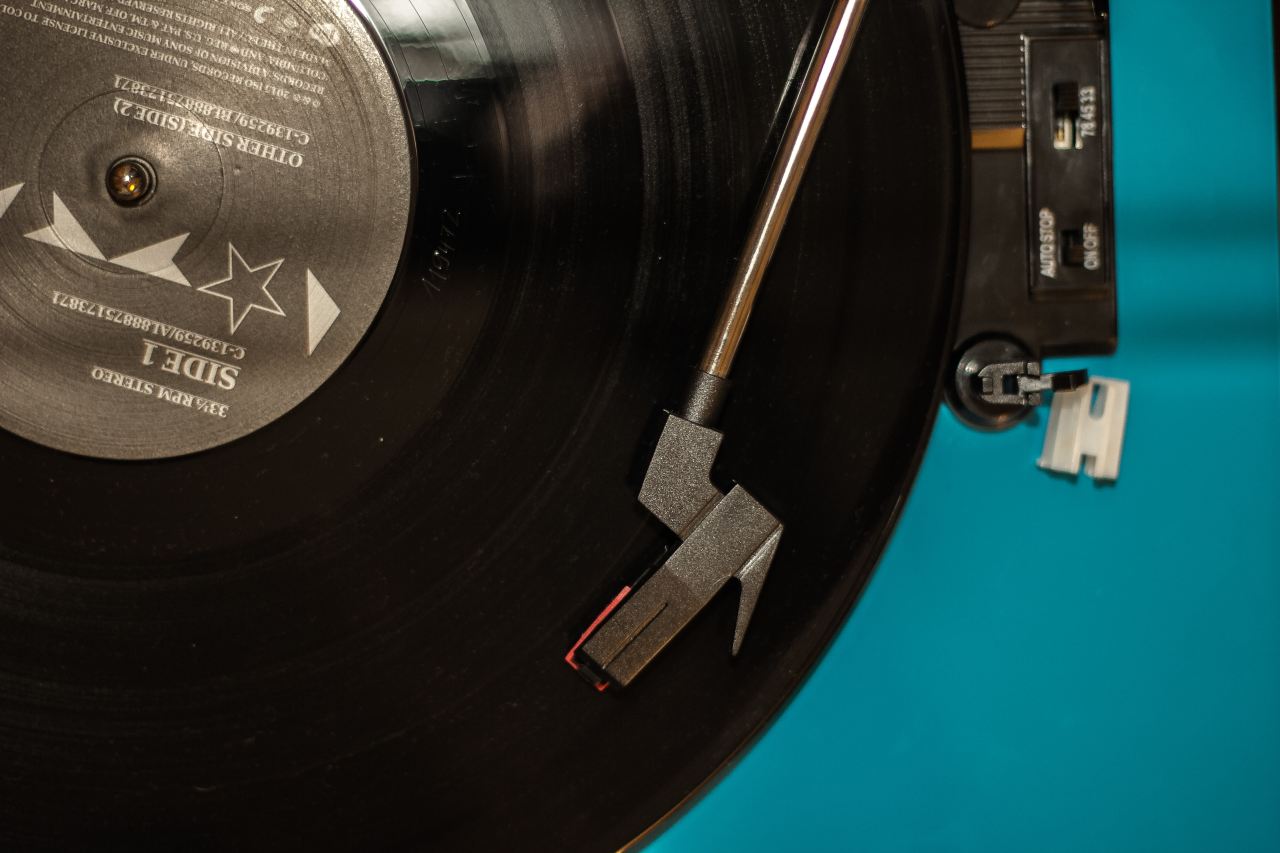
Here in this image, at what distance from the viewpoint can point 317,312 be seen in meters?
0.49

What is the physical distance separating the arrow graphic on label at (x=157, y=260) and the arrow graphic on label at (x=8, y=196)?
0.17ft

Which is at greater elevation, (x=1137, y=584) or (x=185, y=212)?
(x=185, y=212)

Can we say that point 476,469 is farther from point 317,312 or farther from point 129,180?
point 129,180

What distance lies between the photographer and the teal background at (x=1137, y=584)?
537mm

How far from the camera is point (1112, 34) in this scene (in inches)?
21.2

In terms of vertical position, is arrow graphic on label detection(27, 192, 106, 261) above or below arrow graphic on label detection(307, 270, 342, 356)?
above

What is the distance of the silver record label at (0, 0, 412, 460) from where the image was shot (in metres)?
0.47

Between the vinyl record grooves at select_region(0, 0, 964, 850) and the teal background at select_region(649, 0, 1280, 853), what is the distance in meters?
0.09

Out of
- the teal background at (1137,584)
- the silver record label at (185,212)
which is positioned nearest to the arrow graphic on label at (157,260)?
the silver record label at (185,212)

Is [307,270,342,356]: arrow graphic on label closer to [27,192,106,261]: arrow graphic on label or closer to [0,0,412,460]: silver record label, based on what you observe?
[0,0,412,460]: silver record label

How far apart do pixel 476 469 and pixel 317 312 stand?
11 cm

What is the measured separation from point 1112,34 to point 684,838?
1.64 feet

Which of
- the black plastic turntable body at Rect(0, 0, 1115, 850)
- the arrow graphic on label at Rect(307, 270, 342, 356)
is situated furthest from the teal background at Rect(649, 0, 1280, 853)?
the arrow graphic on label at Rect(307, 270, 342, 356)

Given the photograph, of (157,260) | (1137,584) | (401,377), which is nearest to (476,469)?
(401,377)
